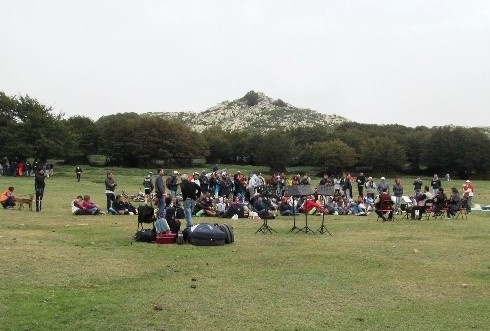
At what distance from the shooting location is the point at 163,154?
91.8 m

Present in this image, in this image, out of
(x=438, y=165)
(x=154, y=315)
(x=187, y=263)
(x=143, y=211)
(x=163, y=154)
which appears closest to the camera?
(x=154, y=315)

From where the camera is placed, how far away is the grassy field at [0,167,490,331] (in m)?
8.79

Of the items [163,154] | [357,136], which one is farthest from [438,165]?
[163,154]

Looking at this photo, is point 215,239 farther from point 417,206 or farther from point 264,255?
point 417,206

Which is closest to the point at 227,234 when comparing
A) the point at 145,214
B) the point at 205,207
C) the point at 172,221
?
the point at 172,221

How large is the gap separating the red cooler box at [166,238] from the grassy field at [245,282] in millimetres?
586

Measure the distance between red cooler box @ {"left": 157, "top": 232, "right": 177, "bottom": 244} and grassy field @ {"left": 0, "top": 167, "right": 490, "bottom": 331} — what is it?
0.59m

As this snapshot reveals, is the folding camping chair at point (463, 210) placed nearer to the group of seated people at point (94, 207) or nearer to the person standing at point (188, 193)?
the person standing at point (188, 193)

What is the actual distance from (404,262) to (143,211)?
810 cm

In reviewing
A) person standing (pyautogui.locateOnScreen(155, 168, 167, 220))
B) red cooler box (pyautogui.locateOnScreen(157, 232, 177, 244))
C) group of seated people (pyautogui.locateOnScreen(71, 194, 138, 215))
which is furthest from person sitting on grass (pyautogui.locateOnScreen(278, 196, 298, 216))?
red cooler box (pyautogui.locateOnScreen(157, 232, 177, 244))

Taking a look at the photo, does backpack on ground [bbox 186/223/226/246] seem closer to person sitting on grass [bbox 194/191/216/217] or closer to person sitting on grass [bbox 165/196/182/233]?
person sitting on grass [bbox 165/196/182/233]

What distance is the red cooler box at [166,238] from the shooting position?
1630cm

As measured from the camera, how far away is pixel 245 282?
448 inches

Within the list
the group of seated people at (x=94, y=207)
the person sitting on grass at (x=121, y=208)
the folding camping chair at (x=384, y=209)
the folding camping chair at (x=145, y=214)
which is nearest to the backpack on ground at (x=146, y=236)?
the folding camping chair at (x=145, y=214)
